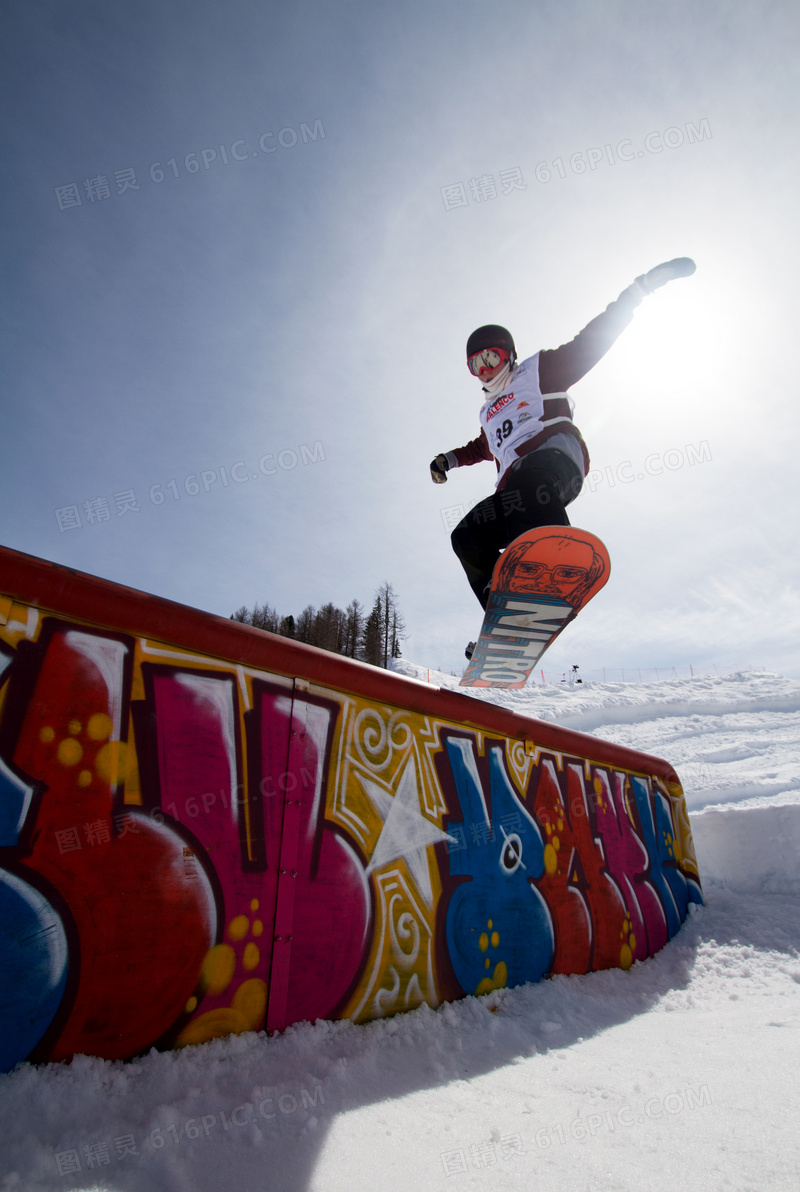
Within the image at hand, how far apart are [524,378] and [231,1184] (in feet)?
13.2

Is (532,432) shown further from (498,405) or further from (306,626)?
(306,626)

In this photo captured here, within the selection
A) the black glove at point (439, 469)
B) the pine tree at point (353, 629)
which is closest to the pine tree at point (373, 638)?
the pine tree at point (353, 629)

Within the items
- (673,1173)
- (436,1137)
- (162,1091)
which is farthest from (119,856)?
(673,1173)

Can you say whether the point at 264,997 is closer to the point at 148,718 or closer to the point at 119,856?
the point at 119,856

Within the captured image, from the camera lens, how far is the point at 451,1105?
190cm

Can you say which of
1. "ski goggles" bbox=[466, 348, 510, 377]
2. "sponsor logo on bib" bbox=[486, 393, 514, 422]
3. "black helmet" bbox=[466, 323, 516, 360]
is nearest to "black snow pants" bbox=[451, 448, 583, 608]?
"sponsor logo on bib" bbox=[486, 393, 514, 422]

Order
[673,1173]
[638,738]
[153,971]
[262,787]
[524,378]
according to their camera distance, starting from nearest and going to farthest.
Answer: [673,1173] → [153,971] → [262,787] → [524,378] → [638,738]

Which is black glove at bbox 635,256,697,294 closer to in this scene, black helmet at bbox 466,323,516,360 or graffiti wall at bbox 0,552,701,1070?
black helmet at bbox 466,323,516,360

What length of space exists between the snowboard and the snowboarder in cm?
19

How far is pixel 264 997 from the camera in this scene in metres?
2.11

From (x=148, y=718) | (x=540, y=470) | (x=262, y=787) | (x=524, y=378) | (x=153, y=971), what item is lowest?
(x=153, y=971)

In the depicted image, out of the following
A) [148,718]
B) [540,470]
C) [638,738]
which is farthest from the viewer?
[638,738]

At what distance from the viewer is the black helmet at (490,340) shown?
395cm

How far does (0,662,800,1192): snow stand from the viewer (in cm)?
143
